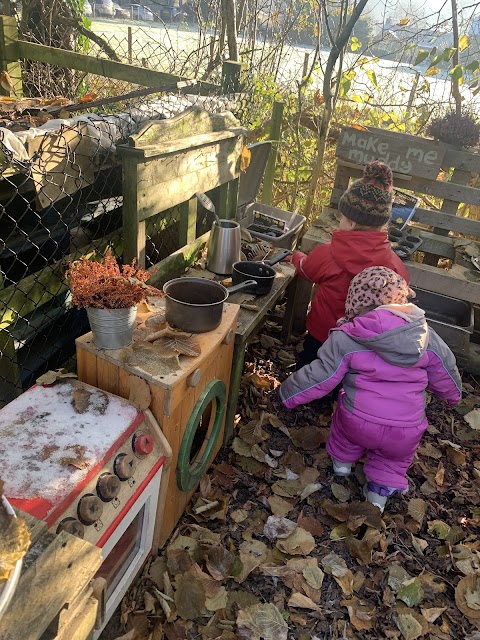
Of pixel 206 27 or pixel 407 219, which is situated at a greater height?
pixel 206 27

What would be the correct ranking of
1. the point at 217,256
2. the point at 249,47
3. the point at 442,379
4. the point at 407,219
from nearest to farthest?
the point at 442,379 < the point at 217,256 < the point at 407,219 < the point at 249,47

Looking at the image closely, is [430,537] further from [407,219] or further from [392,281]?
[407,219]

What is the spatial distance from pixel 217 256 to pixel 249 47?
14.7 feet

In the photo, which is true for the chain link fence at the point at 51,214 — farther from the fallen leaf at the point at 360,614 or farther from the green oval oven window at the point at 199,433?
the fallen leaf at the point at 360,614

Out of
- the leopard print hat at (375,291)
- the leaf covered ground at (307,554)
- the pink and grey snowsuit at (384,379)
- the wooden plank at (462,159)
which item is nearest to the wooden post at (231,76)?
the wooden plank at (462,159)

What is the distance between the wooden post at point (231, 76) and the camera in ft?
13.7

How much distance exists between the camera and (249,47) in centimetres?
645

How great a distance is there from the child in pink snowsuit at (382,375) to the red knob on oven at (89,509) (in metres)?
1.50

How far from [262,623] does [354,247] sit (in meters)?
2.21

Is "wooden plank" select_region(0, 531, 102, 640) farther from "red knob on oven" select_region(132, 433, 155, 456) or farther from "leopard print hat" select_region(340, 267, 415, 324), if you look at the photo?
"leopard print hat" select_region(340, 267, 415, 324)

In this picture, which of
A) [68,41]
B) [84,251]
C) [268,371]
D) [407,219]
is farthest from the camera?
[68,41]

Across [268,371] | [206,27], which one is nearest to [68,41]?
[206,27]

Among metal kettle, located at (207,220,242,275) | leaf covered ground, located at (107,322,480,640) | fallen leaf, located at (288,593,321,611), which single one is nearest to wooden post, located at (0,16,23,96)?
metal kettle, located at (207,220,242,275)

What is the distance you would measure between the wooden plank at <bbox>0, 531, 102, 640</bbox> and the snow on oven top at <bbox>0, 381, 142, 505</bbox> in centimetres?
29
